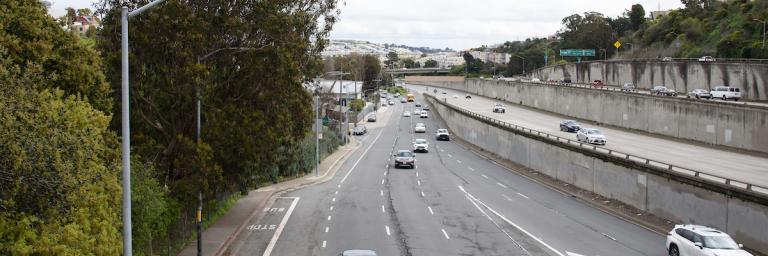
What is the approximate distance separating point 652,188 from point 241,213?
64.1 ft

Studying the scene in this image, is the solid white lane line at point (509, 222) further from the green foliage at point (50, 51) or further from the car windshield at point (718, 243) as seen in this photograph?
the green foliage at point (50, 51)

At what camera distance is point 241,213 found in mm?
36438

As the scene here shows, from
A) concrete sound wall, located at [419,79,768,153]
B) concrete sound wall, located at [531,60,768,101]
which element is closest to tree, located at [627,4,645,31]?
concrete sound wall, located at [531,60,768,101]

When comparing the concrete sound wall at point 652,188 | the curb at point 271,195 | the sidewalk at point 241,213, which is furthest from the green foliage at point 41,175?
the concrete sound wall at point 652,188

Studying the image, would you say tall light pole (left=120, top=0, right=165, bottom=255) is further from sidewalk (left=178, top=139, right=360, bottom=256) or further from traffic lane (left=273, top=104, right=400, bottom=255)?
traffic lane (left=273, top=104, right=400, bottom=255)

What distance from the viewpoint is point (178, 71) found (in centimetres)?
2469

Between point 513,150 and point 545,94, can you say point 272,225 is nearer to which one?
point 513,150

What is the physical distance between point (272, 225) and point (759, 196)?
1989 cm

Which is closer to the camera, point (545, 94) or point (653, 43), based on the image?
point (545, 94)

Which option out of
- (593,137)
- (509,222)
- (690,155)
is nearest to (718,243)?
(509,222)

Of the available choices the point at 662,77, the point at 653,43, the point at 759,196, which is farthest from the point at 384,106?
the point at 759,196

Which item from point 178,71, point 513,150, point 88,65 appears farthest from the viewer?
point 513,150

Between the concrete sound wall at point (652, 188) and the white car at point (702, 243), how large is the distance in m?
3.12

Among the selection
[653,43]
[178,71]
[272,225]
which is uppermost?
[653,43]
